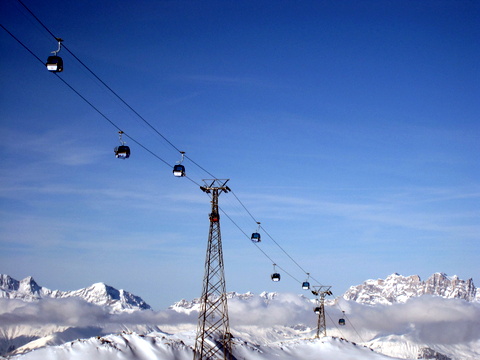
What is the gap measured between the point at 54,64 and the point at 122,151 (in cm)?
1152

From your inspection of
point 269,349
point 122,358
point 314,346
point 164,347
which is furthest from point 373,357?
point 122,358

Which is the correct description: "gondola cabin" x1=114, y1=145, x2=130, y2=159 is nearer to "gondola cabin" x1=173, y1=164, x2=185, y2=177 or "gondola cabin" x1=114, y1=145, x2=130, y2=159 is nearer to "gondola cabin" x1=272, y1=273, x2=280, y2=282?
"gondola cabin" x1=173, y1=164, x2=185, y2=177

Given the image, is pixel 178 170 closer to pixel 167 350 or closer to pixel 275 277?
pixel 275 277

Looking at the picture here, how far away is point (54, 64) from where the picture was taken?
2994 centimetres

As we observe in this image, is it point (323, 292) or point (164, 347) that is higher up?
point (323, 292)

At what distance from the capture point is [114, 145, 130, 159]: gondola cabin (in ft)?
133

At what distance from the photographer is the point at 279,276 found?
9075 cm

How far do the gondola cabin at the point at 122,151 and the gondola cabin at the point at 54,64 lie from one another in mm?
11192

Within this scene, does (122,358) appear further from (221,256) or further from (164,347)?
(221,256)

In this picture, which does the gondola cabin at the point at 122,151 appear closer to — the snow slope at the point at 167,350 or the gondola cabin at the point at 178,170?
the gondola cabin at the point at 178,170

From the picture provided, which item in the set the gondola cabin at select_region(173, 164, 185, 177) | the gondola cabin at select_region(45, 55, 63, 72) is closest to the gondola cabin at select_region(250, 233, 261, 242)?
the gondola cabin at select_region(173, 164, 185, 177)

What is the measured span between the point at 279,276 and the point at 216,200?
103 ft

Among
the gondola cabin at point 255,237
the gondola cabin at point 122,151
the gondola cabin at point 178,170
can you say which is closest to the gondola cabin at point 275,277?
the gondola cabin at point 255,237

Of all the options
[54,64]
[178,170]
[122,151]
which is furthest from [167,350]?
[54,64]
